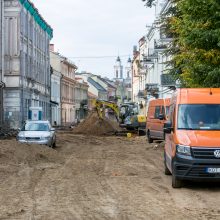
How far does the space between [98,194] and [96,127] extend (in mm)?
34959

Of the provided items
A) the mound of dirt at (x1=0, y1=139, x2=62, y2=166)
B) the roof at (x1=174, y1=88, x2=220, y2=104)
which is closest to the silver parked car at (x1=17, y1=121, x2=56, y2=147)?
the mound of dirt at (x1=0, y1=139, x2=62, y2=166)

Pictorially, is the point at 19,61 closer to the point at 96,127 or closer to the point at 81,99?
the point at 96,127

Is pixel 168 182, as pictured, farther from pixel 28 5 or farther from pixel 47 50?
pixel 47 50

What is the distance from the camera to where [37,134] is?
27453 millimetres

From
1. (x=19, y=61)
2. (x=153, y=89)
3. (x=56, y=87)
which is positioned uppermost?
(x=19, y=61)

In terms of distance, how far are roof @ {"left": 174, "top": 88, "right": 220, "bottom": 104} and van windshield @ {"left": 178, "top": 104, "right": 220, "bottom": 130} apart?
109 mm

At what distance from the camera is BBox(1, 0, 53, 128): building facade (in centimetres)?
5041

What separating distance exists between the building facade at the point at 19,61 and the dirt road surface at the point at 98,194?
3015 centimetres

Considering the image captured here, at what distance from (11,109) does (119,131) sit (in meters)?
11.3

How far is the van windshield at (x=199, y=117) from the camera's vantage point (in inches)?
523

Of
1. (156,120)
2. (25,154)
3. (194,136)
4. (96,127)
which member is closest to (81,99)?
(96,127)

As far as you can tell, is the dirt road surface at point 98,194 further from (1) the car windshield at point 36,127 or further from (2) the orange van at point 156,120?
(2) the orange van at point 156,120

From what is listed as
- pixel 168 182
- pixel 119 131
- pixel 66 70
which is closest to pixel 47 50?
pixel 66 70

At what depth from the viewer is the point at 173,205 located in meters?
10.4
